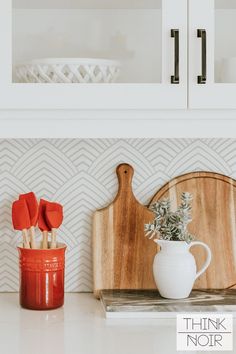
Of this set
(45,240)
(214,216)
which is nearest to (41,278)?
(45,240)

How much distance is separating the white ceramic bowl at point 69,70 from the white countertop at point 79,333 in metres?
0.64

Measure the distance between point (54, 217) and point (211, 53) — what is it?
25.6 inches

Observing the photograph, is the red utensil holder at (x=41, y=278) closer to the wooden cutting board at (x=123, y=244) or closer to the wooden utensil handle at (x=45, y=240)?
the wooden utensil handle at (x=45, y=240)

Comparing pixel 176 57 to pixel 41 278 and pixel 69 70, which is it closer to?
pixel 69 70

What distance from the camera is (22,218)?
1.83 meters

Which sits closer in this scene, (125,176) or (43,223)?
(43,223)

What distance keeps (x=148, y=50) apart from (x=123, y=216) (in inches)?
21.9

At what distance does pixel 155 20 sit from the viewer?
5.36 feet

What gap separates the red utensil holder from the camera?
1776 mm

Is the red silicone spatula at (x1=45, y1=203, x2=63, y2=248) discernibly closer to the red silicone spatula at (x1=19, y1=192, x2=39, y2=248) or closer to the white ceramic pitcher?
the red silicone spatula at (x1=19, y1=192, x2=39, y2=248)

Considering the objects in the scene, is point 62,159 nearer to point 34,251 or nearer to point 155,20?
point 34,251

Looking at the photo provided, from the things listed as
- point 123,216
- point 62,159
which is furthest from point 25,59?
point 123,216

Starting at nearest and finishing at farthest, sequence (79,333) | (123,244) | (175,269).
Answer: (79,333) → (175,269) → (123,244)

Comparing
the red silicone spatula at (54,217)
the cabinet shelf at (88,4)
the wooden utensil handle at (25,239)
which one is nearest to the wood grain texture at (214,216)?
the red silicone spatula at (54,217)
